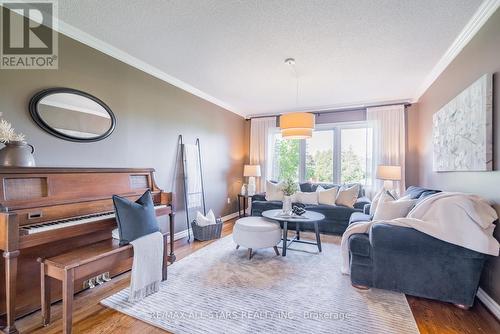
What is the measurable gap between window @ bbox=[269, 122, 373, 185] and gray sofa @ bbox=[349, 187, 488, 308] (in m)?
2.99

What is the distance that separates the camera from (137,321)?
5.86 ft

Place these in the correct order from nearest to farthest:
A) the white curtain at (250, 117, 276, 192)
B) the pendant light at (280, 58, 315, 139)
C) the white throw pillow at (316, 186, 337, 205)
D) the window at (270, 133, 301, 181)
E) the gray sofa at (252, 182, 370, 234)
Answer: the pendant light at (280, 58, 315, 139) < the gray sofa at (252, 182, 370, 234) < the white throw pillow at (316, 186, 337, 205) < the window at (270, 133, 301, 181) < the white curtain at (250, 117, 276, 192)

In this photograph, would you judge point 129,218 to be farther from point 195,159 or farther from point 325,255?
point 325,255

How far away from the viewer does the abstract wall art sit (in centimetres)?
202

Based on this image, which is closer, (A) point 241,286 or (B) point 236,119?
(A) point 241,286

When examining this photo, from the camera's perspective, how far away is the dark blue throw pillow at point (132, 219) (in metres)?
2.03

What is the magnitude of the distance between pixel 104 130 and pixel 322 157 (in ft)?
14.0

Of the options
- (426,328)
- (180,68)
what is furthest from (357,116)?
(426,328)

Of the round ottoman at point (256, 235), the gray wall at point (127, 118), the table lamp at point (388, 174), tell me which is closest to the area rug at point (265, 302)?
the round ottoman at point (256, 235)

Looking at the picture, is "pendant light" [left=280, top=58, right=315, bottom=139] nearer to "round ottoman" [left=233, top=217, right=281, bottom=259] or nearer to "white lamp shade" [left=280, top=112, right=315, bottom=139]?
"white lamp shade" [left=280, top=112, right=315, bottom=139]

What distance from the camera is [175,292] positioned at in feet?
7.18

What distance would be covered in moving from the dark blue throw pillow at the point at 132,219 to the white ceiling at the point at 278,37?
5.63 ft

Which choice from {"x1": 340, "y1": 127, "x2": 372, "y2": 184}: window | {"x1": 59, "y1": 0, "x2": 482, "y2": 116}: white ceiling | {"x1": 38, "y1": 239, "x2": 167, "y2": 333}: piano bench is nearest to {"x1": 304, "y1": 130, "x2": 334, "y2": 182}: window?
{"x1": 340, "y1": 127, "x2": 372, "y2": 184}: window

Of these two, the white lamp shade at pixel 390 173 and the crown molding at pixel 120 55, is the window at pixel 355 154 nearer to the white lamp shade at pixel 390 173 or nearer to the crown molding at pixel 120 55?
the white lamp shade at pixel 390 173
